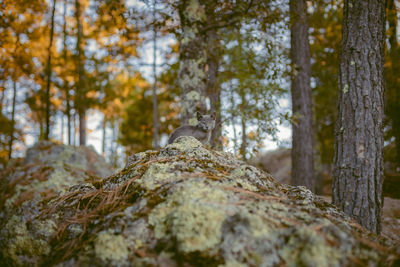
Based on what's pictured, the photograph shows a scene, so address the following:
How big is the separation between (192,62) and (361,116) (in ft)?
13.2

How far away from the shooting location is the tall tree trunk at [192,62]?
6062 millimetres

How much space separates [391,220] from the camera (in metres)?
4.39

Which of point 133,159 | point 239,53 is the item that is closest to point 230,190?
point 133,159

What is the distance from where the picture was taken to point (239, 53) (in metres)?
Result: 7.27

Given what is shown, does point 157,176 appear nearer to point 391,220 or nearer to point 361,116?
point 361,116

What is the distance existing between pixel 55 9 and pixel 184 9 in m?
8.38

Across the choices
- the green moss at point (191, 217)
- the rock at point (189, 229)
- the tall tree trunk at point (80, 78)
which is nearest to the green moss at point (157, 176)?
the rock at point (189, 229)

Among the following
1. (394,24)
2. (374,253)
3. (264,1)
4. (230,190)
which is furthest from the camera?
(394,24)

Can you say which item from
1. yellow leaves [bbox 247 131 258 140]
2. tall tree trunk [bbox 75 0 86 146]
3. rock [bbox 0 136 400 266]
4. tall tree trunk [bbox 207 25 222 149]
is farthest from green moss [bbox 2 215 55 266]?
tall tree trunk [bbox 75 0 86 146]

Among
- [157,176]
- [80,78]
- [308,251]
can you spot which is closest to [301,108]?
[157,176]

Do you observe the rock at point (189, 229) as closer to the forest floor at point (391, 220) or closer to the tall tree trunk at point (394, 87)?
the forest floor at point (391, 220)

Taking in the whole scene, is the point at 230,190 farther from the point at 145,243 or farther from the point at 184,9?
the point at 184,9

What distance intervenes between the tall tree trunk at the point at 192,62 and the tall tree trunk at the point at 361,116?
337 cm

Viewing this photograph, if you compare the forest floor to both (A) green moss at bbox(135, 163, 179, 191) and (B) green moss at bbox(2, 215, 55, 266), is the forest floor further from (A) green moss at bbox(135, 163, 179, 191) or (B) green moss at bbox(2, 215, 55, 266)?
(B) green moss at bbox(2, 215, 55, 266)
